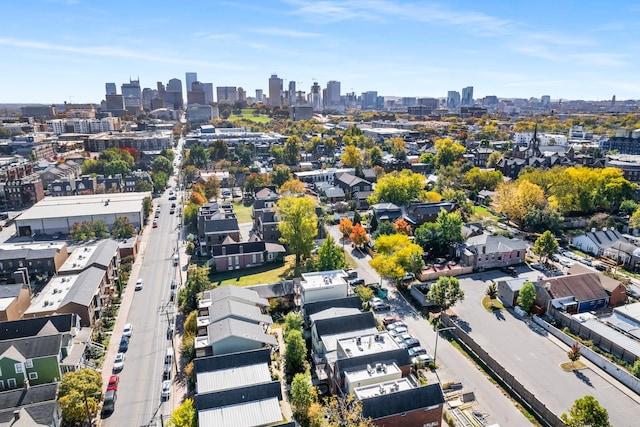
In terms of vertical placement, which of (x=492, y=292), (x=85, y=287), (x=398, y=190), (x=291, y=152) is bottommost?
(x=492, y=292)

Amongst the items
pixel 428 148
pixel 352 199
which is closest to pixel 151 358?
pixel 352 199

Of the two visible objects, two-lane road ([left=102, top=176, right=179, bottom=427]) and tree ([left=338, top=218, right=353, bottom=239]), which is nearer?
two-lane road ([left=102, top=176, right=179, bottom=427])

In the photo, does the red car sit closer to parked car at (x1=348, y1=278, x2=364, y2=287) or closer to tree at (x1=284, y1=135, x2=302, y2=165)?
parked car at (x1=348, y1=278, x2=364, y2=287)

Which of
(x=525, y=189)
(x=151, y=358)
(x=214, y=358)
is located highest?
(x=525, y=189)

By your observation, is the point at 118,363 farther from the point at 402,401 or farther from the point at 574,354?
the point at 574,354

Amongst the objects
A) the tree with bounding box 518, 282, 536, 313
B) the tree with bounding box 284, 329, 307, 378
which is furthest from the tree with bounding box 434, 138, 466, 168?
the tree with bounding box 284, 329, 307, 378

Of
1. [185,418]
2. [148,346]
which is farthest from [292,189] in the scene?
[185,418]

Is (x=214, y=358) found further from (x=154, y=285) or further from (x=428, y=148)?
(x=428, y=148)
